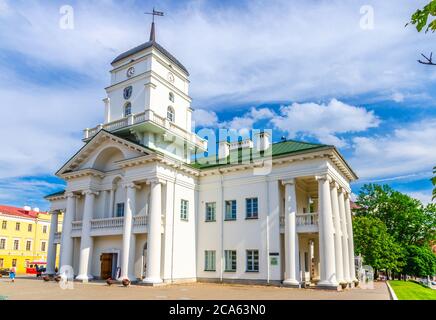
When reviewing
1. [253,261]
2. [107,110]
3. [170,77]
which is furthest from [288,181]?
[107,110]

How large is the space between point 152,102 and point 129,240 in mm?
11042

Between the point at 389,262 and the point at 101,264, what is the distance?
100 feet

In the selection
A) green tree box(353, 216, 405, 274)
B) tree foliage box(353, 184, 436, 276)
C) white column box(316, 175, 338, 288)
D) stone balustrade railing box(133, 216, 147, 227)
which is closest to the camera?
white column box(316, 175, 338, 288)

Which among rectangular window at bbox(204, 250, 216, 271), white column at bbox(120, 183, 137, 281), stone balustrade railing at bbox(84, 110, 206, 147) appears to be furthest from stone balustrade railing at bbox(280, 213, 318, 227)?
stone balustrade railing at bbox(84, 110, 206, 147)

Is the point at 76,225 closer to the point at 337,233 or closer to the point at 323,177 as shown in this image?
the point at 323,177

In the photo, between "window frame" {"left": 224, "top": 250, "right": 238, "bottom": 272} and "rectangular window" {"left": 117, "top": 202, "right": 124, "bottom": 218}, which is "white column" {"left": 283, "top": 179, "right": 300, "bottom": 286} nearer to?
"window frame" {"left": 224, "top": 250, "right": 238, "bottom": 272}

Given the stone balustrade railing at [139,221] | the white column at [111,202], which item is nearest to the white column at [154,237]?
the stone balustrade railing at [139,221]

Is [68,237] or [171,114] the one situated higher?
[171,114]

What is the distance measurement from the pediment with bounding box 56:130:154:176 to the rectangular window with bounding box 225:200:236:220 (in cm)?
759

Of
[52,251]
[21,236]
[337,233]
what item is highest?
[21,236]

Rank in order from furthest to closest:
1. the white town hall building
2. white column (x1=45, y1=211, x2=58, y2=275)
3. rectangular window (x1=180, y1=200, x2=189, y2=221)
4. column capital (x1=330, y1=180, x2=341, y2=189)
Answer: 1. white column (x1=45, y1=211, x2=58, y2=275)
2. rectangular window (x1=180, y1=200, x2=189, y2=221)
3. column capital (x1=330, y1=180, x2=341, y2=189)
4. the white town hall building

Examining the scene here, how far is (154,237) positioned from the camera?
79.4 feet

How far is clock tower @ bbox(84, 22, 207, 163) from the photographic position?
A: 29.0m

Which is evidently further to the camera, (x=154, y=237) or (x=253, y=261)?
(x=253, y=261)
